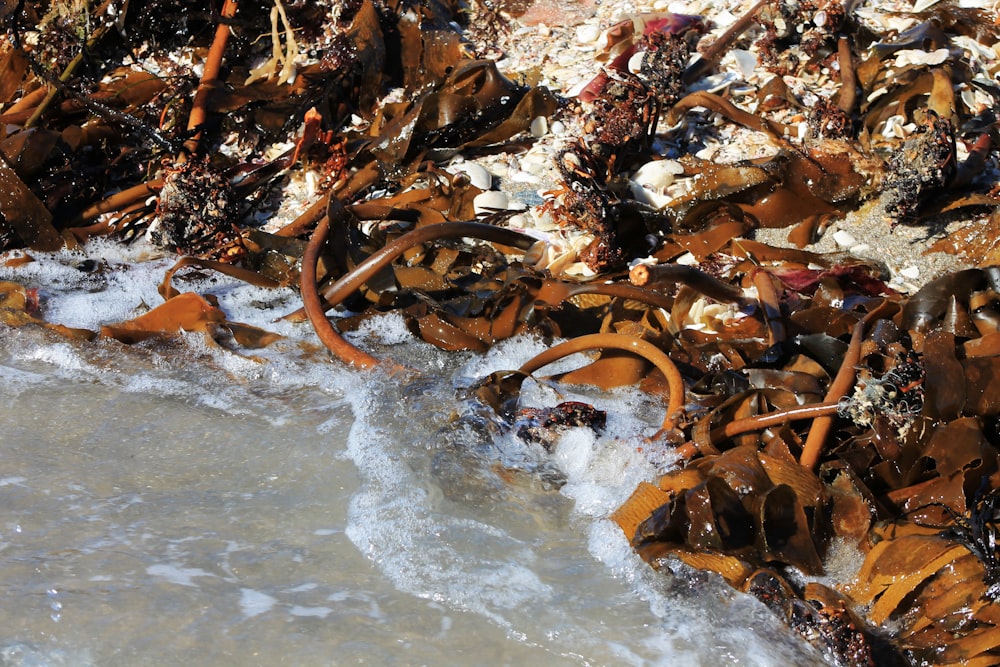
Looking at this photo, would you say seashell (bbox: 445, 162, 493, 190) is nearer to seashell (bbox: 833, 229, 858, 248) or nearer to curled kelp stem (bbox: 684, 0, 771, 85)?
curled kelp stem (bbox: 684, 0, 771, 85)

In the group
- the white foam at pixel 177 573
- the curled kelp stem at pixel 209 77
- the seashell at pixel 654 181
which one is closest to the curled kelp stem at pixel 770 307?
the seashell at pixel 654 181

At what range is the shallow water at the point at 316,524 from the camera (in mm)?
1914

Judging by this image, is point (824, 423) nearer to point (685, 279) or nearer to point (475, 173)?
point (685, 279)

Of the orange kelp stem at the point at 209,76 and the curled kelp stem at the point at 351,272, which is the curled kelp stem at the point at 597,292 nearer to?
the curled kelp stem at the point at 351,272

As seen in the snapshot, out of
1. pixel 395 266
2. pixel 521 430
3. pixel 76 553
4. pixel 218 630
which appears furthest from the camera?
pixel 395 266

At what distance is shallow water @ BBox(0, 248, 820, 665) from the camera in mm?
1914

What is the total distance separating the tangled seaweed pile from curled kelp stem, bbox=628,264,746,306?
Result: 0.01m

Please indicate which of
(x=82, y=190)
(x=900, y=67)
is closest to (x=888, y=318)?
(x=900, y=67)

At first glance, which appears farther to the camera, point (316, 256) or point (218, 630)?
point (316, 256)

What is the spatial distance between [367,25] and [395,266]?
1.50 metres

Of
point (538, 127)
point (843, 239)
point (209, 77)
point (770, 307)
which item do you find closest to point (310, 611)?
point (770, 307)

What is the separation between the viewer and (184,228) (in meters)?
3.65

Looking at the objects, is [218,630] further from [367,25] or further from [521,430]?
[367,25]

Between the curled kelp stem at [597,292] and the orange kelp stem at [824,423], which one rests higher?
the curled kelp stem at [597,292]
